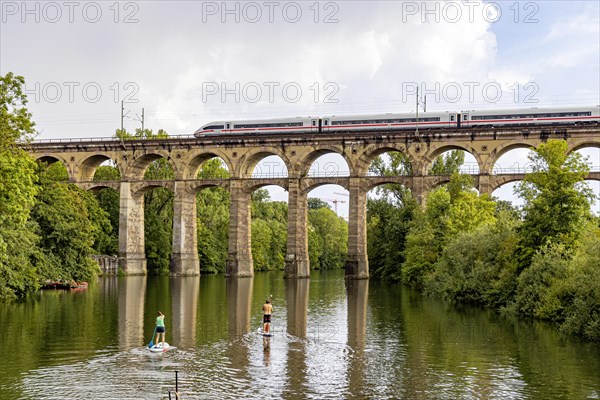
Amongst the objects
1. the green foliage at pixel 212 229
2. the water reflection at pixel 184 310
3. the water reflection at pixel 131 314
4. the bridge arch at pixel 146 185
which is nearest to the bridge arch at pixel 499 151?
the water reflection at pixel 184 310

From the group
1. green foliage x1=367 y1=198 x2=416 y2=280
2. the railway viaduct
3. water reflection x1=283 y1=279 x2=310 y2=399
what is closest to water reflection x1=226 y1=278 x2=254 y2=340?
water reflection x1=283 y1=279 x2=310 y2=399

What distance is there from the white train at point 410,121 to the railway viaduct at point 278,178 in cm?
277

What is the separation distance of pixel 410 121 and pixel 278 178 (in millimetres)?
12994

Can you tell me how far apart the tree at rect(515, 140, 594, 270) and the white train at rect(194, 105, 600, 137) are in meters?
26.7

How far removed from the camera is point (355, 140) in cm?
6575

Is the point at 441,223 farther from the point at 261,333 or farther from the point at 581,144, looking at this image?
the point at 261,333

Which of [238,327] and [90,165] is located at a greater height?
[90,165]

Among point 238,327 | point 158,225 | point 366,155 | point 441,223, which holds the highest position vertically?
point 366,155

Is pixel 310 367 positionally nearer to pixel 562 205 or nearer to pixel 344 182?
pixel 562 205

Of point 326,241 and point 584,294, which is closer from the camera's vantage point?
point 584,294

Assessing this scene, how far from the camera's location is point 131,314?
116 feet

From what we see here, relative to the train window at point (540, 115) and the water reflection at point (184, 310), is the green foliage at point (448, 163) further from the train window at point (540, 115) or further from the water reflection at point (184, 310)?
the water reflection at point (184, 310)

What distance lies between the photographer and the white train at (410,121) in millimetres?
62906

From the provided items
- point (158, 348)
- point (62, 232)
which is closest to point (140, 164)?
point (62, 232)
